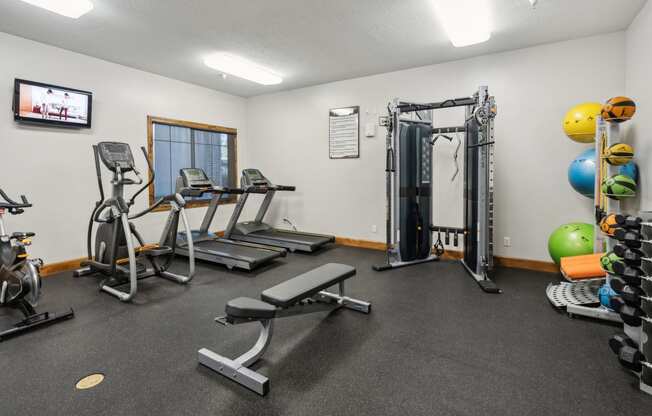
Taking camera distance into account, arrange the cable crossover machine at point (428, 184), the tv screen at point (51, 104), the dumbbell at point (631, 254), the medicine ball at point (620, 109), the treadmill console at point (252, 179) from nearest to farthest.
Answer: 1. the dumbbell at point (631, 254)
2. the medicine ball at point (620, 109)
3. the cable crossover machine at point (428, 184)
4. the tv screen at point (51, 104)
5. the treadmill console at point (252, 179)

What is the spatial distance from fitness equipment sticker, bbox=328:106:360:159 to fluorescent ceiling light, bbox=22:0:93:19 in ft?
11.1

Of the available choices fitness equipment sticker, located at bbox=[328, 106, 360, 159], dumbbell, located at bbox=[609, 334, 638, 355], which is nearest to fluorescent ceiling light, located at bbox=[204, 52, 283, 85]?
fitness equipment sticker, located at bbox=[328, 106, 360, 159]

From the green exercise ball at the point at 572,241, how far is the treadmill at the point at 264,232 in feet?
9.74

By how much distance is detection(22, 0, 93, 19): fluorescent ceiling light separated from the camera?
2811mm

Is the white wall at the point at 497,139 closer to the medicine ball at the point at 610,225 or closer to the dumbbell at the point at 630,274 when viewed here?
the medicine ball at the point at 610,225

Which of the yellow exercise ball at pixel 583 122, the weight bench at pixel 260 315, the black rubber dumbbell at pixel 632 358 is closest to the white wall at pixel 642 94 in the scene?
the yellow exercise ball at pixel 583 122

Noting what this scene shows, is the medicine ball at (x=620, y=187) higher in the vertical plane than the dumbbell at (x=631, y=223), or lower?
higher

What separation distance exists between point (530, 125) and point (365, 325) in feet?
10.4

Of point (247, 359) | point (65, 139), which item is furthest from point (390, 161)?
point (65, 139)

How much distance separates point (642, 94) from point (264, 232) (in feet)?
16.3

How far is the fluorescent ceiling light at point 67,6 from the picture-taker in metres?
2.81

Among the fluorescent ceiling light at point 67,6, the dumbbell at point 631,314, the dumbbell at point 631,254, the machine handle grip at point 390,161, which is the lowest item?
the dumbbell at point 631,314

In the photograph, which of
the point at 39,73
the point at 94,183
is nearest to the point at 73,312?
the point at 94,183

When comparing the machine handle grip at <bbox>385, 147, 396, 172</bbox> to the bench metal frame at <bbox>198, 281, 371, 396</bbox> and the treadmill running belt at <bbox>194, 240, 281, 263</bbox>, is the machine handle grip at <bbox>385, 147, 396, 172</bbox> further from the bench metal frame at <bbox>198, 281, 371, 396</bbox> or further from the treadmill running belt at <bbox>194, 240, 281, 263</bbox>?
the bench metal frame at <bbox>198, 281, 371, 396</bbox>
